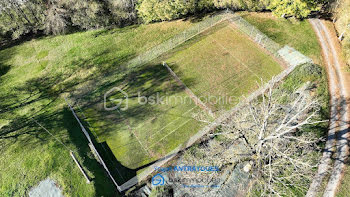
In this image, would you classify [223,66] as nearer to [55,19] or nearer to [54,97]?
[54,97]

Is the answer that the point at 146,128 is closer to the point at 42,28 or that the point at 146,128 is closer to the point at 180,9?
the point at 180,9

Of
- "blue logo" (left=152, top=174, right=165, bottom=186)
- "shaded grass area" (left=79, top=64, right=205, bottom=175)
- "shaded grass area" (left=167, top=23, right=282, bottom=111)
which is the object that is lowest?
"blue logo" (left=152, top=174, right=165, bottom=186)

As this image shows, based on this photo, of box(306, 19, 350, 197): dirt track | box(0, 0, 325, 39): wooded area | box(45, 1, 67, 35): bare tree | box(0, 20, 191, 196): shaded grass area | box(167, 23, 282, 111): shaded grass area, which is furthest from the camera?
box(45, 1, 67, 35): bare tree

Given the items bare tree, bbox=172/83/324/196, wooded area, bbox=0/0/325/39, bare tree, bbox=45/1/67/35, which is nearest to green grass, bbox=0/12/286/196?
bare tree, bbox=45/1/67/35

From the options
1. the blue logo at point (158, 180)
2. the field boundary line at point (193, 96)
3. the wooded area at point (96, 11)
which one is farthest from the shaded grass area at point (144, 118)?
the wooded area at point (96, 11)

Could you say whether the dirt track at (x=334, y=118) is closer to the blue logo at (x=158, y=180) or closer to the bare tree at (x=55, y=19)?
the blue logo at (x=158, y=180)

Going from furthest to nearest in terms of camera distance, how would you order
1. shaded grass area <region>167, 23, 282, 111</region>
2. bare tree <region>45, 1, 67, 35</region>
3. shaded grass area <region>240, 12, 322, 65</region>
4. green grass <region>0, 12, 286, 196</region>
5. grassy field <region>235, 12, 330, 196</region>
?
1. bare tree <region>45, 1, 67, 35</region>
2. shaded grass area <region>240, 12, 322, 65</region>
3. shaded grass area <region>167, 23, 282, 111</region>
4. grassy field <region>235, 12, 330, 196</region>
5. green grass <region>0, 12, 286, 196</region>

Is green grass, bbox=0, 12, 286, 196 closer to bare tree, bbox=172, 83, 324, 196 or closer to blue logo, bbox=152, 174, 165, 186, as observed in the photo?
blue logo, bbox=152, 174, 165, 186

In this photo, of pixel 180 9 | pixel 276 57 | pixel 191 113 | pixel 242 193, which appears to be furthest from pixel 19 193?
pixel 276 57
